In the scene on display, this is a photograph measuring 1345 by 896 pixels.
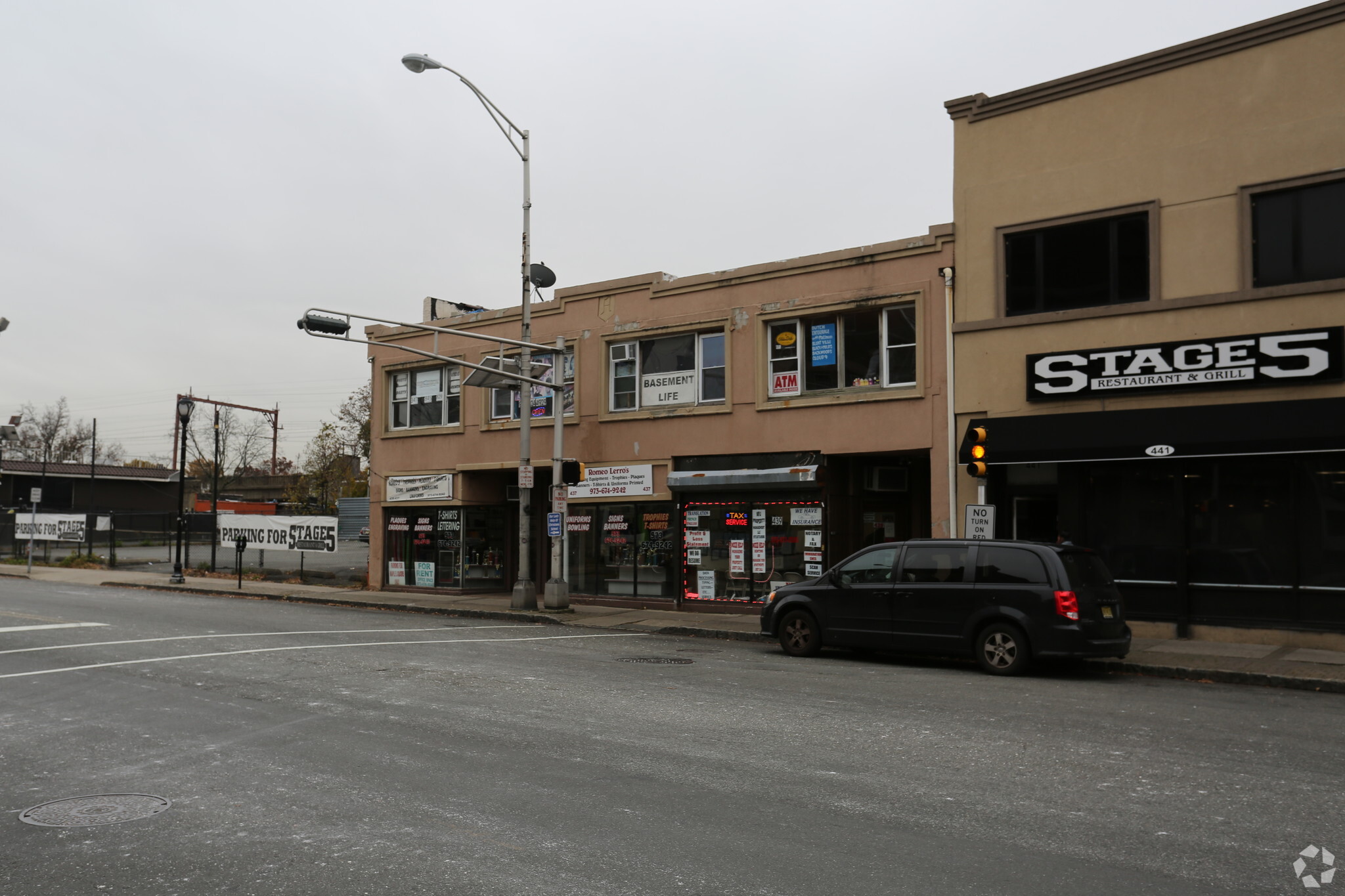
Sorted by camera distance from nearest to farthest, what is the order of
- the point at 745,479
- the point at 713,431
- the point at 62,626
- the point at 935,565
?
the point at 935,565 < the point at 62,626 < the point at 745,479 < the point at 713,431

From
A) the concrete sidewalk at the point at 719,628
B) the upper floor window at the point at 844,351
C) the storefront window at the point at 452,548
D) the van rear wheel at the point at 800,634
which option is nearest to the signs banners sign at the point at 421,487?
the storefront window at the point at 452,548

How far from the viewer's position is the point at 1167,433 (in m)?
15.4

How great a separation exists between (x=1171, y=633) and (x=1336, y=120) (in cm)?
772

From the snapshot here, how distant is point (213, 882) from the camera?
16.3 feet

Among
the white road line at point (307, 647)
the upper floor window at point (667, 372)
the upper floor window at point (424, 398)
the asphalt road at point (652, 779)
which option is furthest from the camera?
the upper floor window at point (424, 398)

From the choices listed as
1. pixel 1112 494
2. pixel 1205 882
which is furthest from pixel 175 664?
pixel 1112 494

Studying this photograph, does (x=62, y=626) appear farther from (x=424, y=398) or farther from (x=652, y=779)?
(x=652, y=779)

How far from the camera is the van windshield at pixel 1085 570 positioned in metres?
12.4

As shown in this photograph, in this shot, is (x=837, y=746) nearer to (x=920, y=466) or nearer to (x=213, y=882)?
(x=213, y=882)

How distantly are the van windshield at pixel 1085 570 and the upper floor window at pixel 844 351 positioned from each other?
629 centimetres

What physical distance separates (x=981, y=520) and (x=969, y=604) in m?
3.20

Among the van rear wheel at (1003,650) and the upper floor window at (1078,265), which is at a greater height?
the upper floor window at (1078,265)

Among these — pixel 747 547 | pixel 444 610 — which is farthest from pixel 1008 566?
pixel 444 610

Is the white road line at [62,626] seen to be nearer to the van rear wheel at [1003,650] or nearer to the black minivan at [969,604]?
the black minivan at [969,604]
